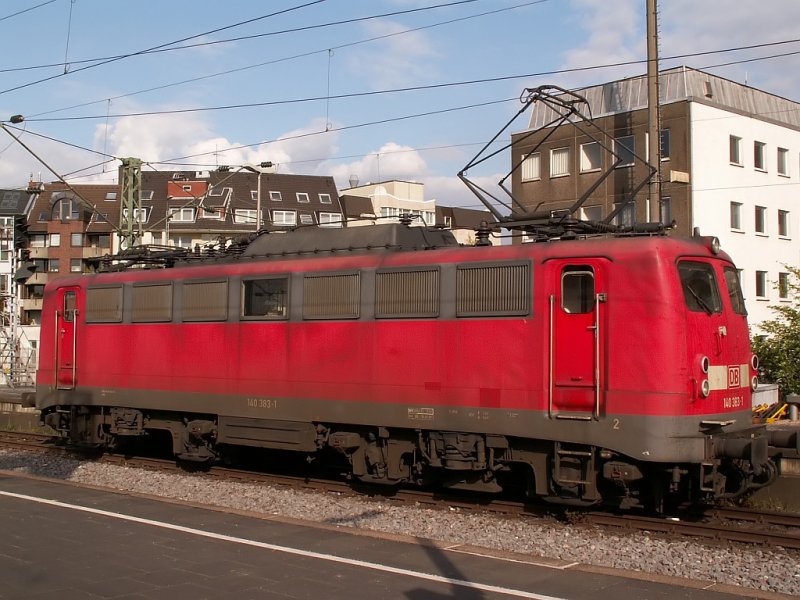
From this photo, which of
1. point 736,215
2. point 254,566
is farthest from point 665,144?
point 254,566

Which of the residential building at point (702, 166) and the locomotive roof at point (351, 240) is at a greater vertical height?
the residential building at point (702, 166)

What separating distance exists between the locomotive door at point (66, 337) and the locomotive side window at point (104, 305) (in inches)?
19.9

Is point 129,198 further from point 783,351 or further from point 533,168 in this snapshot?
point 533,168

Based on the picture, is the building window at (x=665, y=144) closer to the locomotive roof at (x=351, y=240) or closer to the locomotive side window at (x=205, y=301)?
the locomotive roof at (x=351, y=240)

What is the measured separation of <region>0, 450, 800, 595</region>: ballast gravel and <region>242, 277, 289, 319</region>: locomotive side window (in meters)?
2.82

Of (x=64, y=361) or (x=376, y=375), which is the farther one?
(x=64, y=361)

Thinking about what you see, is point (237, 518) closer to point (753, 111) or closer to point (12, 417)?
point (12, 417)

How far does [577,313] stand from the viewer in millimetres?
11094

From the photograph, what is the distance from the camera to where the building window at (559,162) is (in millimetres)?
38531

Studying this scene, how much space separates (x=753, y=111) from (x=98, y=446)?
32196 mm

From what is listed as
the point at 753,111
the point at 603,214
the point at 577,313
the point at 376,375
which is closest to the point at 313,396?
the point at 376,375

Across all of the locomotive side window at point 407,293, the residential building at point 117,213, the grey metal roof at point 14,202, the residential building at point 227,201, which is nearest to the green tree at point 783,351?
the locomotive side window at point 407,293

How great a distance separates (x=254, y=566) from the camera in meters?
8.48

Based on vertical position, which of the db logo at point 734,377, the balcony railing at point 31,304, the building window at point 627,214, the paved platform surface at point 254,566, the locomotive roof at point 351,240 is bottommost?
the paved platform surface at point 254,566
